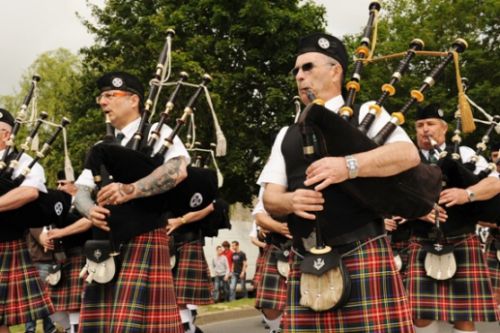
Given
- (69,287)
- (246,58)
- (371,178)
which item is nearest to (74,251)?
(69,287)

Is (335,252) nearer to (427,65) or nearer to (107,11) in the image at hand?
(427,65)

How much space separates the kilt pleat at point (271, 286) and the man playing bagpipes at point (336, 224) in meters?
3.77

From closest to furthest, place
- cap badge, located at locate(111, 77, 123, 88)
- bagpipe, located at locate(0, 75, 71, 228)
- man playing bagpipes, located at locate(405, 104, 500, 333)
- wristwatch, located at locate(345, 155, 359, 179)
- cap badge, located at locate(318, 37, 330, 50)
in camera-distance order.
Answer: wristwatch, located at locate(345, 155, 359, 179) < cap badge, located at locate(318, 37, 330, 50) < cap badge, located at locate(111, 77, 123, 88) < bagpipe, located at locate(0, 75, 71, 228) < man playing bagpipes, located at locate(405, 104, 500, 333)

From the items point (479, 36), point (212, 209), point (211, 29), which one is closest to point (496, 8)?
point (479, 36)

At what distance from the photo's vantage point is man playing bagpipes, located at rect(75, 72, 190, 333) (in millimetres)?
4133

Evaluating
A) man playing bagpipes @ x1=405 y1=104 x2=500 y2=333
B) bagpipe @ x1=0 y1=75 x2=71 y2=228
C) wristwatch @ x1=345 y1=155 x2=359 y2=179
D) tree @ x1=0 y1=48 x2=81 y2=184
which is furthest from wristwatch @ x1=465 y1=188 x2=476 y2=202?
tree @ x1=0 y1=48 x2=81 y2=184

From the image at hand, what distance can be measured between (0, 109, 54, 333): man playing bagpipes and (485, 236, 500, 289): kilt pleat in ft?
13.8

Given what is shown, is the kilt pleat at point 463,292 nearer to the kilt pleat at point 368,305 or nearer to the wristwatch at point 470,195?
the wristwatch at point 470,195

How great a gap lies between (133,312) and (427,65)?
698 inches

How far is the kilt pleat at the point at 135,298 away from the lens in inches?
164

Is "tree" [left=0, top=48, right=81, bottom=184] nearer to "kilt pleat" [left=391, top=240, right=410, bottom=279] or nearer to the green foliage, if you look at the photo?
the green foliage

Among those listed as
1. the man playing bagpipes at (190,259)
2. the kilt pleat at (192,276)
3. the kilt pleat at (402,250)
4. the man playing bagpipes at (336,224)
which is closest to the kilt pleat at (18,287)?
the man playing bagpipes at (190,259)

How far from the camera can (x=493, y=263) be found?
7.42 meters

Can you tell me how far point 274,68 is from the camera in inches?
788
